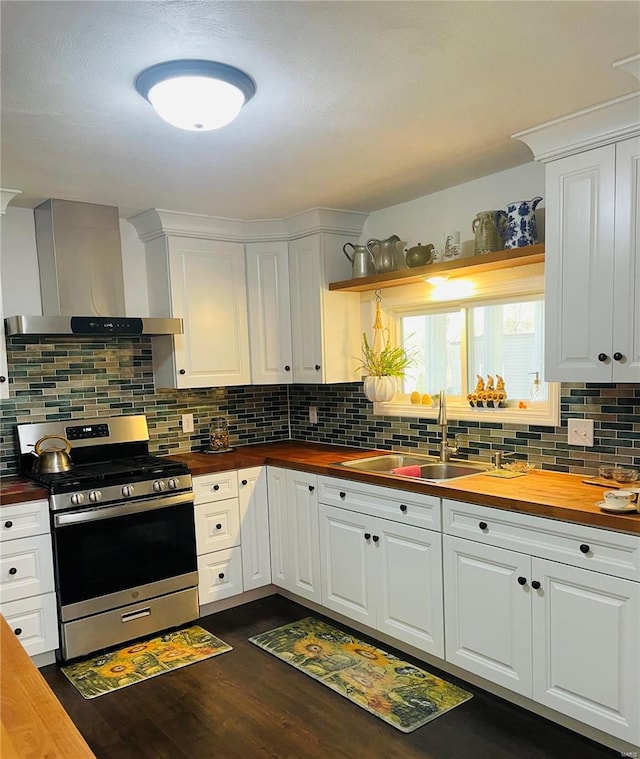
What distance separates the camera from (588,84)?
2.08 m

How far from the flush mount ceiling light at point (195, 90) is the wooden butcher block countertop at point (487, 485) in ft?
5.69

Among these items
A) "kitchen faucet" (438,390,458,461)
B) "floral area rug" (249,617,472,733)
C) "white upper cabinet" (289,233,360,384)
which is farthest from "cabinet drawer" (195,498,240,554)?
"kitchen faucet" (438,390,458,461)

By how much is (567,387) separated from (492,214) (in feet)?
2.98

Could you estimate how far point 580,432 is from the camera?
281 centimetres

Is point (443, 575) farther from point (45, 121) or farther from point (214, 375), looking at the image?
point (45, 121)

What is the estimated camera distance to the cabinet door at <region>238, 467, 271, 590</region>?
3.70 metres

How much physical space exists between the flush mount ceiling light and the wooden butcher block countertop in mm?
1735

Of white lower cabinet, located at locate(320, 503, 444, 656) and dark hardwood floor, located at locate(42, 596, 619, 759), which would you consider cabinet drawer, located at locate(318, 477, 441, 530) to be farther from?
dark hardwood floor, located at locate(42, 596, 619, 759)

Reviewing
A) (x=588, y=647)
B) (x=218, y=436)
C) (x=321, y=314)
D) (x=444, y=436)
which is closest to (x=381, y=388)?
(x=444, y=436)

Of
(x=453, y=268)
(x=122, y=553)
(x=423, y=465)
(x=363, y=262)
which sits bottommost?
(x=122, y=553)

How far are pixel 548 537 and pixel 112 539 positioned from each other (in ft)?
7.00

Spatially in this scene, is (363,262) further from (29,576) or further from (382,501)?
(29,576)

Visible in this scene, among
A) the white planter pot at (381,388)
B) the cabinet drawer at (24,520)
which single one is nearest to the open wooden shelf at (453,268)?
the white planter pot at (381,388)

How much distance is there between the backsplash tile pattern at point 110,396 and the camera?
3.41m
